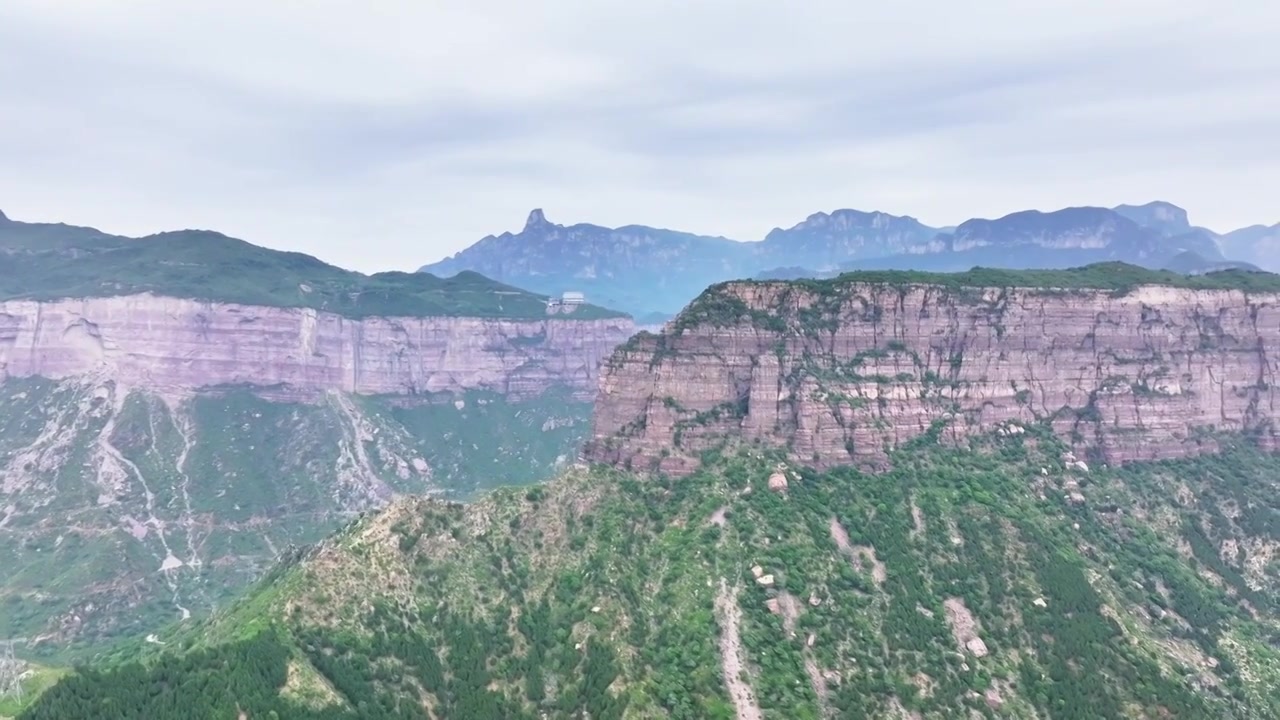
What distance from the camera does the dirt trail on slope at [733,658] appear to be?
4018 inches

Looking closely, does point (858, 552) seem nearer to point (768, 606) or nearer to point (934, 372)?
point (768, 606)

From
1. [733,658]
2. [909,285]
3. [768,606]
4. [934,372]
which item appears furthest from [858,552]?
[909,285]

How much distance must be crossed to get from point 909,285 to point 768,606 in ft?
220

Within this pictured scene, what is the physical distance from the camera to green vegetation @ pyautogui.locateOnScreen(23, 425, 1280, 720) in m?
100

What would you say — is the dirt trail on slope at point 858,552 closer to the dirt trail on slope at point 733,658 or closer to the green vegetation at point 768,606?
the green vegetation at point 768,606

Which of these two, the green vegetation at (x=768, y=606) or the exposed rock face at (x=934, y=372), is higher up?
the exposed rock face at (x=934, y=372)

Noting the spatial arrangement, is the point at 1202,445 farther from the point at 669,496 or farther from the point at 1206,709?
the point at 669,496

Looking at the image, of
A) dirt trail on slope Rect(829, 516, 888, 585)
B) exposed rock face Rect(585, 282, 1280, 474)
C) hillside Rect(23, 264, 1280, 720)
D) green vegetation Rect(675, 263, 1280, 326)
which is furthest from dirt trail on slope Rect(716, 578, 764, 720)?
green vegetation Rect(675, 263, 1280, 326)

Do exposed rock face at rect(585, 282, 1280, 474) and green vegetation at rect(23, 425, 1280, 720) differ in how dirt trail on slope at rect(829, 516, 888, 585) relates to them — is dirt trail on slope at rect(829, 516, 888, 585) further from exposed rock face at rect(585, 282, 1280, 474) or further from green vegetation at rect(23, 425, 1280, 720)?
exposed rock face at rect(585, 282, 1280, 474)

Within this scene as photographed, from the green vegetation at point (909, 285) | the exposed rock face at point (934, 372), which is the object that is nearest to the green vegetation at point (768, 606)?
the exposed rock face at point (934, 372)

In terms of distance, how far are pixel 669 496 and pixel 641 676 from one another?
33469 millimetres

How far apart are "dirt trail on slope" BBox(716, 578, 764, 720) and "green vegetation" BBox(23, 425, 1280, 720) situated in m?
0.39

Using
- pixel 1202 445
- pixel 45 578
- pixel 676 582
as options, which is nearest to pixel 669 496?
pixel 676 582

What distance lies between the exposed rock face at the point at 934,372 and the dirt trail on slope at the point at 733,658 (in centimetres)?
2613
